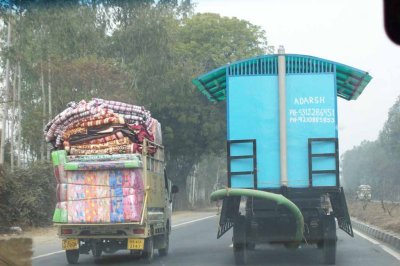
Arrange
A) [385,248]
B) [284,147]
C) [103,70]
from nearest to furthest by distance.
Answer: [284,147], [385,248], [103,70]

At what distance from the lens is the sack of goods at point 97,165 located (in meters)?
12.1

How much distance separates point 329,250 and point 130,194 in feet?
12.8

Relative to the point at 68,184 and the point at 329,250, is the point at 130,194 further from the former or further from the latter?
the point at 329,250

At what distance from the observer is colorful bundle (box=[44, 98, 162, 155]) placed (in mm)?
12594

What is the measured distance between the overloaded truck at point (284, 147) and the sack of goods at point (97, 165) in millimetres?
1655

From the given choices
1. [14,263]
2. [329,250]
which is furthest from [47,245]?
[14,263]

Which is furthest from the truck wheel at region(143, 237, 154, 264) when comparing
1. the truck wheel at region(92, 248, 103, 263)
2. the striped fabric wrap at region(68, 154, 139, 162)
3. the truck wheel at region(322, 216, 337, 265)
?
the truck wheel at region(322, 216, 337, 265)

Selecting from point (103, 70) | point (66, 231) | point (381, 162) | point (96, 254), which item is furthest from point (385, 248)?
point (381, 162)

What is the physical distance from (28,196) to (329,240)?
54.1 ft

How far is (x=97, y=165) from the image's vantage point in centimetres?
1220

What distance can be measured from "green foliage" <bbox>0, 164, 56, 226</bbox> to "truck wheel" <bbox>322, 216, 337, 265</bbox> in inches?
609

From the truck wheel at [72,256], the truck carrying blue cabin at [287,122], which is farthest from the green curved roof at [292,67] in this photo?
the truck wheel at [72,256]

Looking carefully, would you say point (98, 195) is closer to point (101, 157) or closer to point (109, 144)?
point (101, 157)

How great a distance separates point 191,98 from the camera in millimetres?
39875
